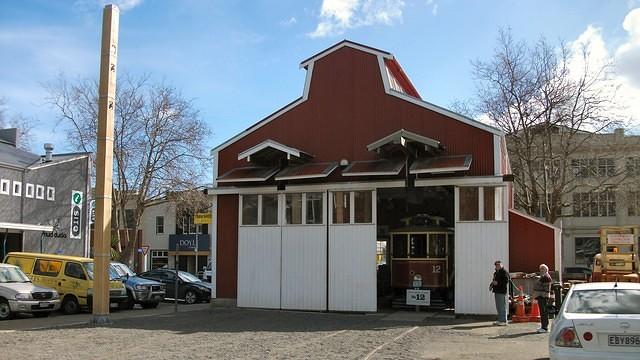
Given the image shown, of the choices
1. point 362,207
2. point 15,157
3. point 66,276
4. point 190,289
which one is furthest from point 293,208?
point 15,157

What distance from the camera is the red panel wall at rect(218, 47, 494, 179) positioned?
20406mm

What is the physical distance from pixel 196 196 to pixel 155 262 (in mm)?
25028

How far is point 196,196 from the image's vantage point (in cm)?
3722

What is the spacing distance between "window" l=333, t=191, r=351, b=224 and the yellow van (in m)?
8.97

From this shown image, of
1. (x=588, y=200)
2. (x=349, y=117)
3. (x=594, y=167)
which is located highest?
(x=594, y=167)

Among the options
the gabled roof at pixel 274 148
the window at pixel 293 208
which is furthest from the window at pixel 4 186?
the window at pixel 293 208

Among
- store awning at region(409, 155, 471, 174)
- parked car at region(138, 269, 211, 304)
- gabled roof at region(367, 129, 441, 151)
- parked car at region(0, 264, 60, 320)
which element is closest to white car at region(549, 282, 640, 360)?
store awning at region(409, 155, 471, 174)

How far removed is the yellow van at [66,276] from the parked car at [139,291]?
1277mm

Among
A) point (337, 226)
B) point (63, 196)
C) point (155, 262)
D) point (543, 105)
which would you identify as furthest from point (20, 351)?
point (155, 262)

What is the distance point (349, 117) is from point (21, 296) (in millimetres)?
11534

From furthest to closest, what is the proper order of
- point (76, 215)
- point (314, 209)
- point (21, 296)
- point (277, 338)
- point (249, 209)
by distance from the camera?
point (76, 215), point (249, 209), point (314, 209), point (21, 296), point (277, 338)

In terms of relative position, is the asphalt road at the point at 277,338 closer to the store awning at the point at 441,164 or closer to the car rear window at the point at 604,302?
the car rear window at the point at 604,302

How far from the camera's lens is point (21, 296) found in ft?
64.0

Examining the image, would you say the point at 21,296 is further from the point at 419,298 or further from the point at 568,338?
the point at 568,338
